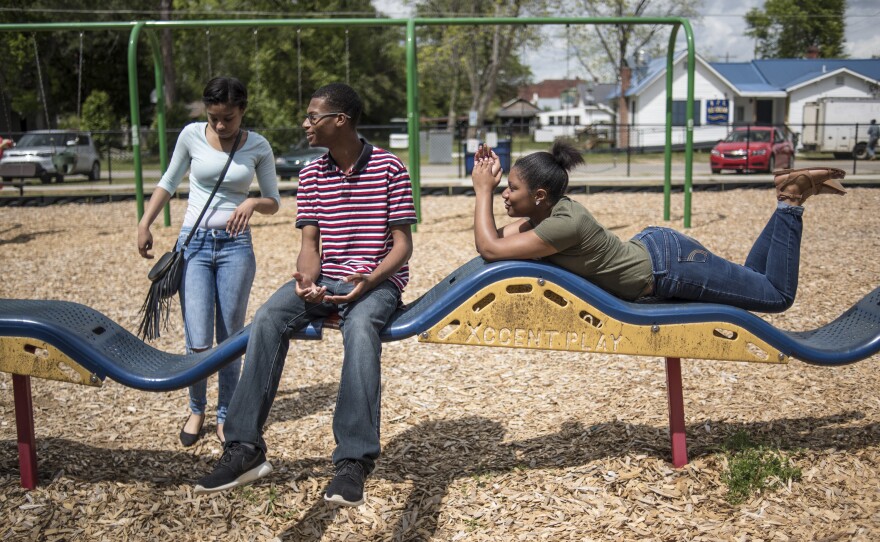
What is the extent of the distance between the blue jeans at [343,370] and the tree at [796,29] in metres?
51.0

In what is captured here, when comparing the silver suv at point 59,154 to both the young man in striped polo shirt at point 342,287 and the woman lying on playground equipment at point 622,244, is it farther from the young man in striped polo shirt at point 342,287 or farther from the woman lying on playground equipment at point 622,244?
the woman lying on playground equipment at point 622,244

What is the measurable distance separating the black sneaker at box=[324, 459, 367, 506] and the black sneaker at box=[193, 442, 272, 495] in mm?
292

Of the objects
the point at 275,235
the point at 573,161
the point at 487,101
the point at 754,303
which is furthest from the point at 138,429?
the point at 487,101

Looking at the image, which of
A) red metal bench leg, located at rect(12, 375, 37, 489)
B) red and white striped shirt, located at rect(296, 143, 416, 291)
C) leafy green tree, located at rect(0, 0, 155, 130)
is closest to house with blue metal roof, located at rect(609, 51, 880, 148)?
leafy green tree, located at rect(0, 0, 155, 130)

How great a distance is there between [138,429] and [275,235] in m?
6.41

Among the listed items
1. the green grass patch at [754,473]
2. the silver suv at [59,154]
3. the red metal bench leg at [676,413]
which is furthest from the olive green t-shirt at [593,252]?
the silver suv at [59,154]

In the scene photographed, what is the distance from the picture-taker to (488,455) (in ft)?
12.1

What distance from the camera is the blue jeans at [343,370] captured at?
274cm

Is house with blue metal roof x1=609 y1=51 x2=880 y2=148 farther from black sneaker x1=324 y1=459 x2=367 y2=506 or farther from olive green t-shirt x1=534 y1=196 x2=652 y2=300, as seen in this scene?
black sneaker x1=324 y1=459 x2=367 y2=506

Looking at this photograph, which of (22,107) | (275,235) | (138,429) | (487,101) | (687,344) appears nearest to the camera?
(687,344)

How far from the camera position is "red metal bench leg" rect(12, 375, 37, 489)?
333 centimetres

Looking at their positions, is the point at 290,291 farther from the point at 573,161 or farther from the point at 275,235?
the point at 275,235

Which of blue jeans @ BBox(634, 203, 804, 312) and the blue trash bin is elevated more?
the blue trash bin

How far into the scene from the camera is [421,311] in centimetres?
309
